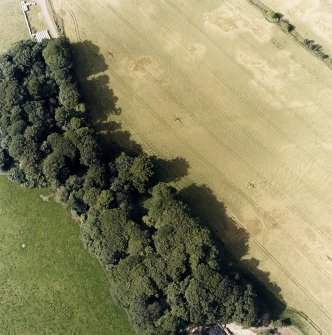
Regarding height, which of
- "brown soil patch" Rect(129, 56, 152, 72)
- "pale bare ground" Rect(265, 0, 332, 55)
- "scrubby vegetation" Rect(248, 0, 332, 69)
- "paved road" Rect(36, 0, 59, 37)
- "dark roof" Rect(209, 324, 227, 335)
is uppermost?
"pale bare ground" Rect(265, 0, 332, 55)

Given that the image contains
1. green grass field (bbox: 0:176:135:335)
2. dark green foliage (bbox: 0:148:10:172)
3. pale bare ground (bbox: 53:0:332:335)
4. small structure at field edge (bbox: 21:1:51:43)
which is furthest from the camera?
small structure at field edge (bbox: 21:1:51:43)

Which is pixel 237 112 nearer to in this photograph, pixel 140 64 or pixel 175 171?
pixel 175 171

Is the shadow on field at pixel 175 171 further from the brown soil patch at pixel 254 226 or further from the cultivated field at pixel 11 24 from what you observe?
the cultivated field at pixel 11 24

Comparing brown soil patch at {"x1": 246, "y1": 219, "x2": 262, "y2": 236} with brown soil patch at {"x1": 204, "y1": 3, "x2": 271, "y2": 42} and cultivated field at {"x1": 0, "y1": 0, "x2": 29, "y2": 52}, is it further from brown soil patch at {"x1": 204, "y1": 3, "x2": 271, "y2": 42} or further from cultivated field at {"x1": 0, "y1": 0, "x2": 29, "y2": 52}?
cultivated field at {"x1": 0, "y1": 0, "x2": 29, "y2": 52}

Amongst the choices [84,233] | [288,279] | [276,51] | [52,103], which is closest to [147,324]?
[84,233]

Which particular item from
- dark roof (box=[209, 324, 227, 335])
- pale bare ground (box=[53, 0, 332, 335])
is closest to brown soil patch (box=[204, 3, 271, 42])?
pale bare ground (box=[53, 0, 332, 335])

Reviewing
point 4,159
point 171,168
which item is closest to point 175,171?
point 171,168
